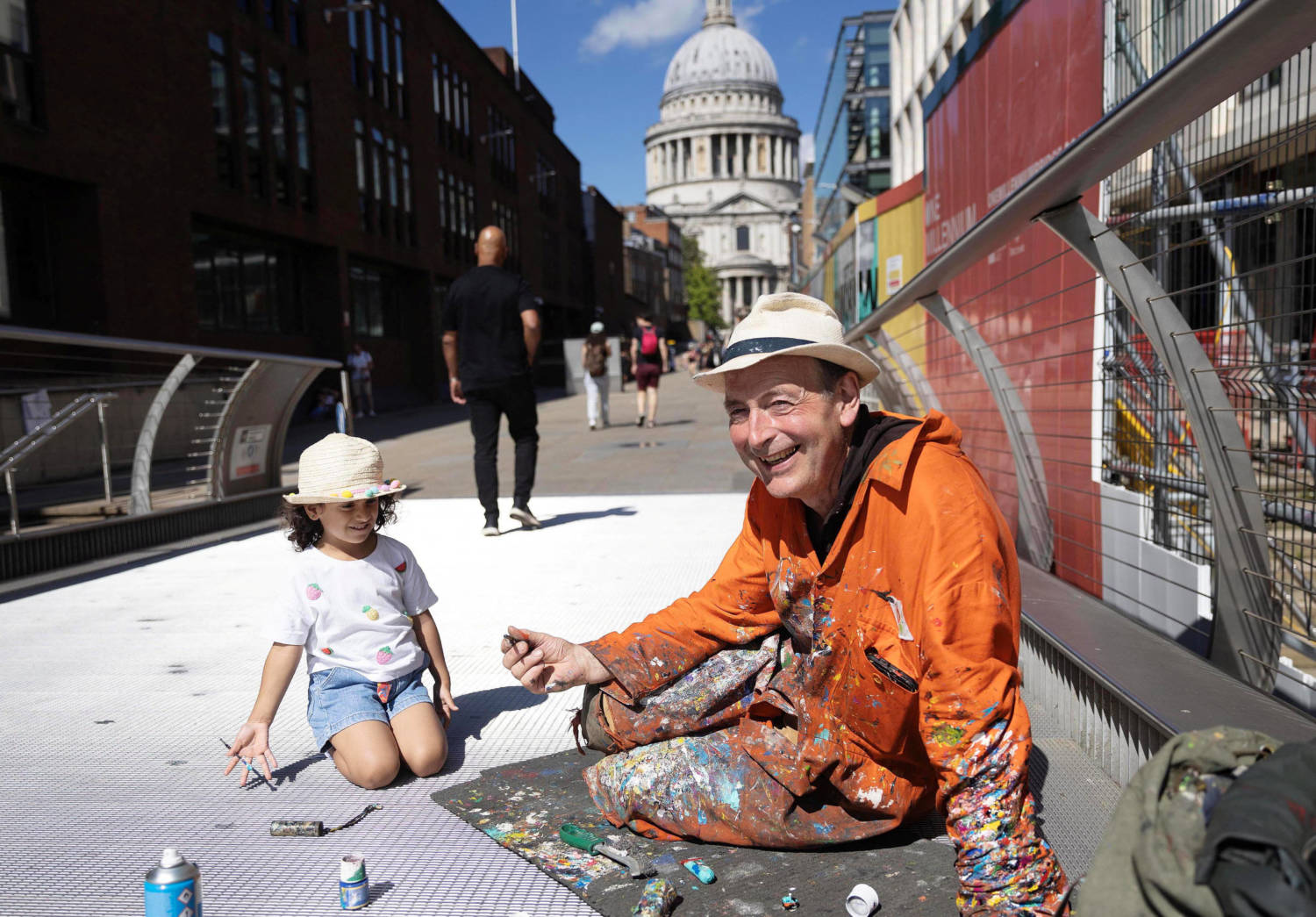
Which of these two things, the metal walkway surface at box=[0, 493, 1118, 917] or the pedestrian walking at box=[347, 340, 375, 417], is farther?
the pedestrian walking at box=[347, 340, 375, 417]

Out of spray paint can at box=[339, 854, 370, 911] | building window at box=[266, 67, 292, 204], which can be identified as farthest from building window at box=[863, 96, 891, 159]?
spray paint can at box=[339, 854, 370, 911]

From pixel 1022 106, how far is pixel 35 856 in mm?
5764

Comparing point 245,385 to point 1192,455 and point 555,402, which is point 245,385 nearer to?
point 1192,455

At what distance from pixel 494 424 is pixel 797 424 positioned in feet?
16.8

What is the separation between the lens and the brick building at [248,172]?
49.9 ft

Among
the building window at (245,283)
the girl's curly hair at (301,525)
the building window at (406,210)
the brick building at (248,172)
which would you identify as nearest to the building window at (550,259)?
the brick building at (248,172)

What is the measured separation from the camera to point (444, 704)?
3143mm

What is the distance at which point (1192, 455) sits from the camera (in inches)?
161

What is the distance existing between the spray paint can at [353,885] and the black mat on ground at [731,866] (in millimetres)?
383

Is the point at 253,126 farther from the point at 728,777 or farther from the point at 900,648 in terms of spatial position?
the point at 900,648

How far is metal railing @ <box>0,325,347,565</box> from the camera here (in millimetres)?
7016

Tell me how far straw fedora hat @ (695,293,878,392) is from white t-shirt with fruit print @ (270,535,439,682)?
1.36 metres

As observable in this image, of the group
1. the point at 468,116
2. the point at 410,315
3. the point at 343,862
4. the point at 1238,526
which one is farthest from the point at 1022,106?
the point at 468,116

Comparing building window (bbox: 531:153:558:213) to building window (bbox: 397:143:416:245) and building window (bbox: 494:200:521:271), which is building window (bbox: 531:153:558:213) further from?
building window (bbox: 397:143:416:245)
